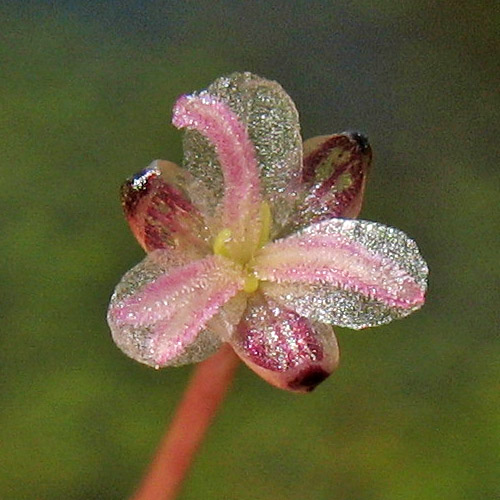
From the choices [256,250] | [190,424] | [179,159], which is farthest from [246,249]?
[179,159]

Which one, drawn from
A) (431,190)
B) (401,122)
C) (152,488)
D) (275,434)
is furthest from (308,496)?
(401,122)

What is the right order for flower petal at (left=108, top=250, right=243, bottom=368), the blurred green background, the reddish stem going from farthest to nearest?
the blurred green background, the reddish stem, flower petal at (left=108, top=250, right=243, bottom=368)

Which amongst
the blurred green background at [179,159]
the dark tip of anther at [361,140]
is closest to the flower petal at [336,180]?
the dark tip of anther at [361,140]

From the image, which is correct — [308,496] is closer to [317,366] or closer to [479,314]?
[479,314]

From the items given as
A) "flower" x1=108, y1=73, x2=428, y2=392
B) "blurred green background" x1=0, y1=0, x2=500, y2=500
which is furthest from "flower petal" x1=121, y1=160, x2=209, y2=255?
"blurred green background" x1=0, y1=0, x2=500, y2=500

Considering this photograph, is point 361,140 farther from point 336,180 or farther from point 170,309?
point 170,309

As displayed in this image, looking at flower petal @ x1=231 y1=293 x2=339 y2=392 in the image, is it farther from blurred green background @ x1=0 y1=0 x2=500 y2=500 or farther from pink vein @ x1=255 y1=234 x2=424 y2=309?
blurred green background @ x1=0 y1=0 x2=500 y2=500

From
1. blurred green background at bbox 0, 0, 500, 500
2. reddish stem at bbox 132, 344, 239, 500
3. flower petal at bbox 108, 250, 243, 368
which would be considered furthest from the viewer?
blurred green background at bbox 0, 0, 500, 500

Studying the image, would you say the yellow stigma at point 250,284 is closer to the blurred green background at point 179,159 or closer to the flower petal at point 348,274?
the flower petal at point 348,274

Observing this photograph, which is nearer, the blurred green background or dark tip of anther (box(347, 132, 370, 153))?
dark tip of anther (box(347, 132, 370, 153))
